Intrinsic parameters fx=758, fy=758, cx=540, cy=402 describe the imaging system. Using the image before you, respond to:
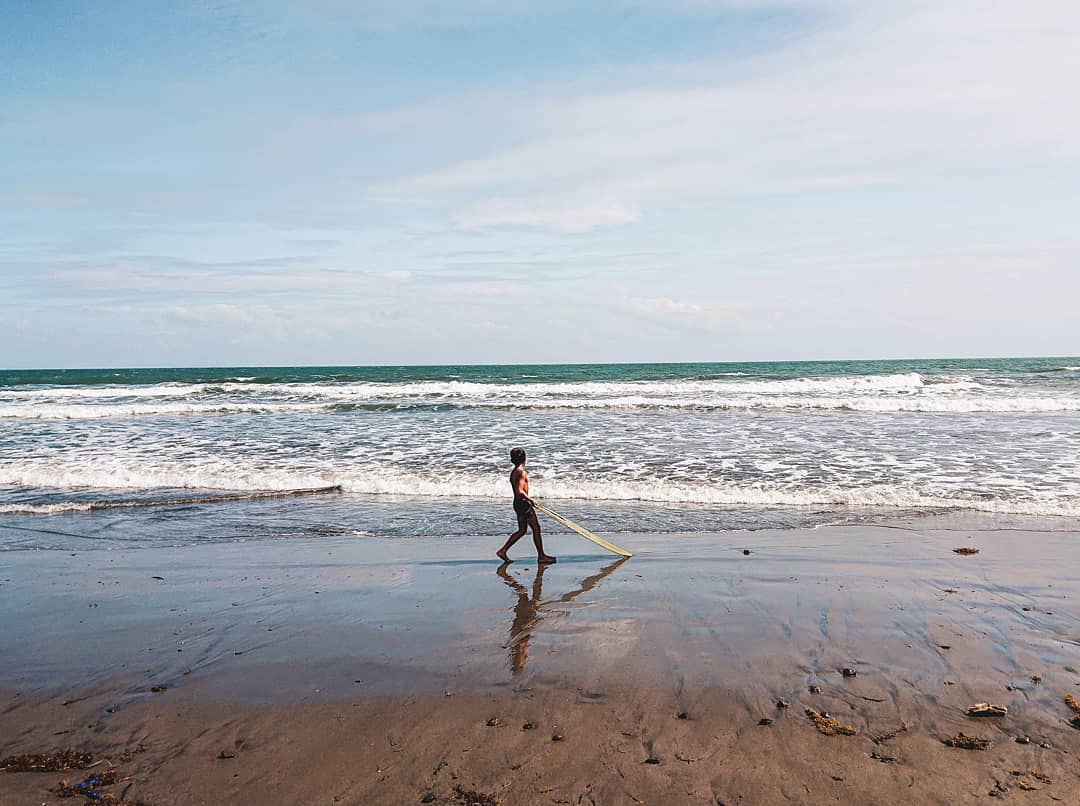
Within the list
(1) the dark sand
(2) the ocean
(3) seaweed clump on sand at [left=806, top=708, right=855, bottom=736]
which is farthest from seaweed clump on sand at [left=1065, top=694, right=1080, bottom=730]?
(2) the ocean

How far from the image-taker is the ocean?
1080 cm

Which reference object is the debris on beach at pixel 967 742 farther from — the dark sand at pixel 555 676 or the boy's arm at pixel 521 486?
the boy's arm at pixel 521 486

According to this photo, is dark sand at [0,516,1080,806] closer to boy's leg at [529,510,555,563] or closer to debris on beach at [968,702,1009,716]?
debris on beach at [968,702,1009,716]

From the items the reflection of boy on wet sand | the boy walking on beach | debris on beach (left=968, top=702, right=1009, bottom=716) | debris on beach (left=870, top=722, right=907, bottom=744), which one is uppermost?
the boy walking on beach

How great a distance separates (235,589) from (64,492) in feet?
27.4

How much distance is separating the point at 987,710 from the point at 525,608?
3578 mm

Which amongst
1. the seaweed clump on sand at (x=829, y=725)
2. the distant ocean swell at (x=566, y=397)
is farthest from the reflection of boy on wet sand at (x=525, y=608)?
the distant ocean swell at (x=566, y=397)

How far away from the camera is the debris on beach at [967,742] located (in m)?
4.06

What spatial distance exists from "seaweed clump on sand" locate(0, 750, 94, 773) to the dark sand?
98 mm

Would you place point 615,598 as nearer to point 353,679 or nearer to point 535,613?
point 535,613

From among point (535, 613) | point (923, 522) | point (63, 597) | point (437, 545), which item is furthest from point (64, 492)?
point (923, 522)

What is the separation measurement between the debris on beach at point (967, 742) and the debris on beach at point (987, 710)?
32 centimetres

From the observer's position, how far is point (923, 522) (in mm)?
10008

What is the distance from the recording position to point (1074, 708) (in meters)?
4.46
